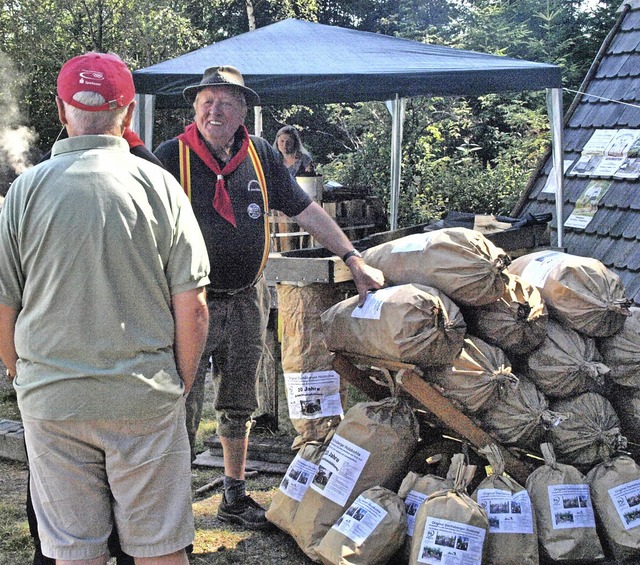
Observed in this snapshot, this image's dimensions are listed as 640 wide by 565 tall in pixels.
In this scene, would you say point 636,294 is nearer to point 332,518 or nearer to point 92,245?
point 332,518

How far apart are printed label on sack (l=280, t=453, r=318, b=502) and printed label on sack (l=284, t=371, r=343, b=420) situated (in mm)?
333

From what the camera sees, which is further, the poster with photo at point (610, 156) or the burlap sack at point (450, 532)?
the poster with photo at point (610, 156)

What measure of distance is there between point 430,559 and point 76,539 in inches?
51.6

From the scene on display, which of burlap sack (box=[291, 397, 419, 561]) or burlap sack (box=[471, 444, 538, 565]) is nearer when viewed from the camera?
burlap sack (box=[471, 444, 538, 565])

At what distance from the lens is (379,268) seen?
370 cm

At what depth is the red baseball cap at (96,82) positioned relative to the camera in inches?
88.2

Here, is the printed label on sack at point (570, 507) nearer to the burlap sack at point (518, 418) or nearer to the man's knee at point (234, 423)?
the burlap sack at point (518, 418)

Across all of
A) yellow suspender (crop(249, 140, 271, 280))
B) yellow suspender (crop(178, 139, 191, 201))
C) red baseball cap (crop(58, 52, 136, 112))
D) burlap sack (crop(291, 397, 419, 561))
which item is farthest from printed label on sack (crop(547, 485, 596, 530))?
red baseball cap (crop(58, 52, 136, 112))

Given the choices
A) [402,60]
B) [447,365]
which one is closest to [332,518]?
[447,365]

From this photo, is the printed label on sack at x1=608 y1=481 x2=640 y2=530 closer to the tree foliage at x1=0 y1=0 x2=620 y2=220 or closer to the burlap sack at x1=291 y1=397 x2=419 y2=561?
the burlap sack at x1=291 y1=397 x2=419 y2=561

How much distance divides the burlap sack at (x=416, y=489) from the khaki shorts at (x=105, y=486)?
48.8 inches

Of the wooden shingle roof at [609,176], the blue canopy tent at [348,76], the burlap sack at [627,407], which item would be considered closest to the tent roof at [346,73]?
the blue canopy tent at [348,76]

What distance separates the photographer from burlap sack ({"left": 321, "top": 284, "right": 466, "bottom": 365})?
323cm

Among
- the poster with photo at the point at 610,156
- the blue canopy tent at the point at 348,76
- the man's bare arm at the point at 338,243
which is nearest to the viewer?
the man's bare arm at the point at 338,243
